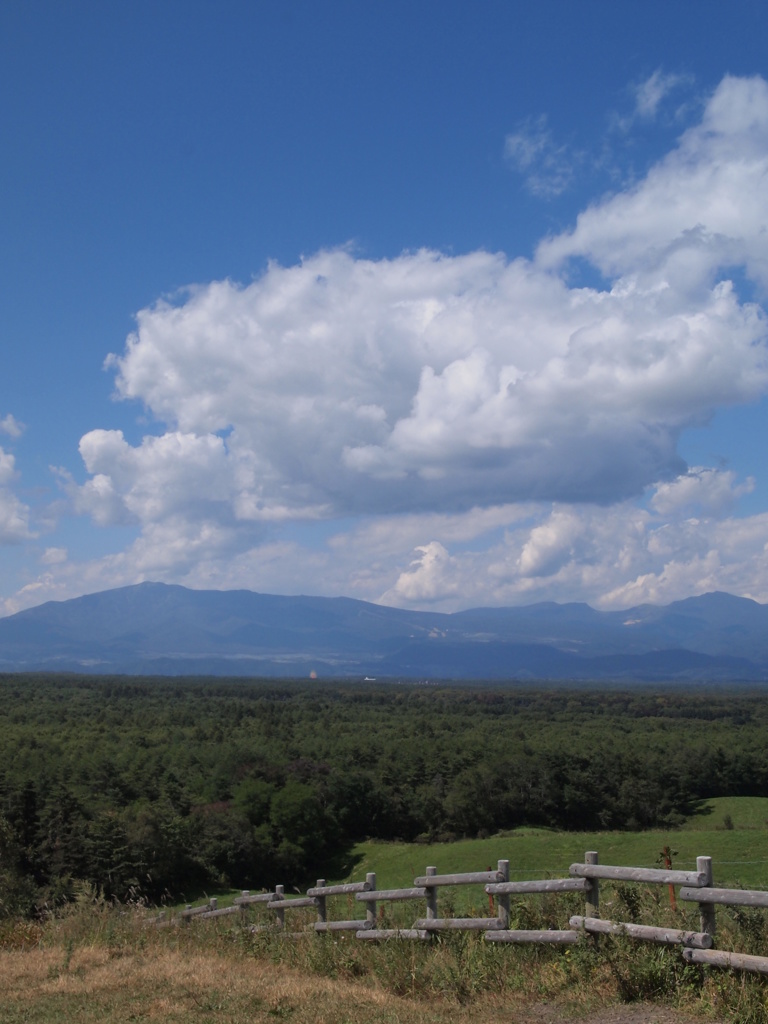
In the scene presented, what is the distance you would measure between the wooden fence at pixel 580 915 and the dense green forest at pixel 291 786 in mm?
21367

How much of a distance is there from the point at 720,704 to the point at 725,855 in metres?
116

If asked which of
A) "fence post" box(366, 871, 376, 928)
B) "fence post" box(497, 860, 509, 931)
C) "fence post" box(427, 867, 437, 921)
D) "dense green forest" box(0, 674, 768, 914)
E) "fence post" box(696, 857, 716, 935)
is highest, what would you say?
"fence post" box(696, 857, 716, 935)

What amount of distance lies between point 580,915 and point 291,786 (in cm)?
5074

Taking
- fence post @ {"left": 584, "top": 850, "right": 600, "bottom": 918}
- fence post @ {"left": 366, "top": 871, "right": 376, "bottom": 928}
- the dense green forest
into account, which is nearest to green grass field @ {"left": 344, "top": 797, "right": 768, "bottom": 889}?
the dense green forest

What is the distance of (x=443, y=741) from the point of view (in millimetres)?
72750

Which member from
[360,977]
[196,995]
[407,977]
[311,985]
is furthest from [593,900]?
[196,995]

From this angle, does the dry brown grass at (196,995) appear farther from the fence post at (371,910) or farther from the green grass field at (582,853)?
the green grass field at (582,853)

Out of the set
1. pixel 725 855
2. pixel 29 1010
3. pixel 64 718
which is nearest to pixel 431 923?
pixel 29 1010

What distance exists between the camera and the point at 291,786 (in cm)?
5538

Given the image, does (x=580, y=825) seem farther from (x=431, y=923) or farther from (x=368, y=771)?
(x=431, y=923)

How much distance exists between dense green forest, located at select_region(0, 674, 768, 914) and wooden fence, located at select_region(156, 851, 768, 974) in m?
A: 21.4

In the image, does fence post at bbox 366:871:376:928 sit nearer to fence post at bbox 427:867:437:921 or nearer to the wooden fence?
the wooden fence

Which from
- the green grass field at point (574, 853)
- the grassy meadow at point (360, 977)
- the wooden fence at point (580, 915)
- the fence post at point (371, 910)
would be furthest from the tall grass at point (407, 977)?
the green grass field at point (574, 853)

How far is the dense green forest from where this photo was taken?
42.2m
